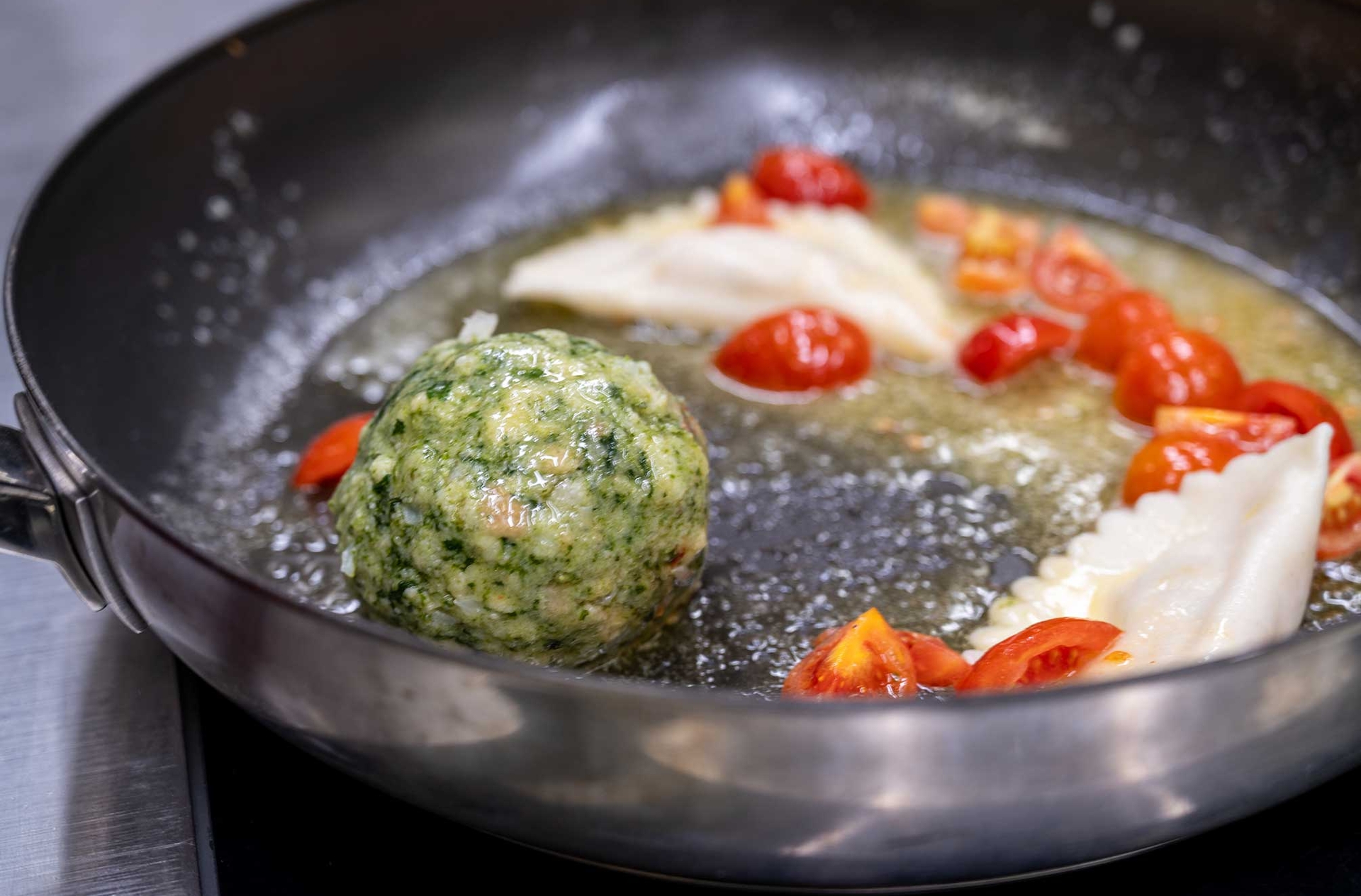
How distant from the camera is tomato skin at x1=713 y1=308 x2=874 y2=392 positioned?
199 cm

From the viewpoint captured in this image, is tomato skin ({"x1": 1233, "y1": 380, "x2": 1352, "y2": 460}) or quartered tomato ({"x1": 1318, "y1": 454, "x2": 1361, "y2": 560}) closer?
quartered tomato ({"x1": 1318, "y1": 454, "x2": 1361, "y2": 560})

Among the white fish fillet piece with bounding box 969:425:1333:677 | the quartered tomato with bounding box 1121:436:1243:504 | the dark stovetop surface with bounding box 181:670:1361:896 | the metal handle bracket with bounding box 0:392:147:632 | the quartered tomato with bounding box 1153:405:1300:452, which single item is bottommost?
the dark stovetop surface with bounding box 181:670:1361:896

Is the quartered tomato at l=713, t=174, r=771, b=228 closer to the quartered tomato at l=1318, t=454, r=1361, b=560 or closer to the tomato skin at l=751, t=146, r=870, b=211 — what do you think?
the tomato skin at l=751, t=146, r=870, b=211

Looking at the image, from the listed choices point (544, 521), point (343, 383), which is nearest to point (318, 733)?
point (544, 521)

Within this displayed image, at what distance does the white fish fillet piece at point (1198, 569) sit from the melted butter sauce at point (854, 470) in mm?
72

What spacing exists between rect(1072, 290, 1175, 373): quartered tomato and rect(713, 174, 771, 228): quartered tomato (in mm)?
593

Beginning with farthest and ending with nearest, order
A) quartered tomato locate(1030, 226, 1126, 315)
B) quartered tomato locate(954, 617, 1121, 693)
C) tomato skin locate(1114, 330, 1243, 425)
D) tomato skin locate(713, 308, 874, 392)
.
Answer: quartered tomato locate(1030, 226, 1126, 315) < tomato skin locate(713, 308, 874, 392) < tomato skin locate(1114, 330, 1243, 425) < quartered tomato locate(954, 617, 1121, 693)

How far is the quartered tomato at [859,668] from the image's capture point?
1366 millimetres

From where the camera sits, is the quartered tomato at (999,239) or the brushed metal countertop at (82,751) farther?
the quartered tomato at (999,239)

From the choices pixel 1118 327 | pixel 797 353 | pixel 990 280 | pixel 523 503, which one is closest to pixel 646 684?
pixel 523 503

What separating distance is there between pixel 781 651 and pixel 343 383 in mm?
857

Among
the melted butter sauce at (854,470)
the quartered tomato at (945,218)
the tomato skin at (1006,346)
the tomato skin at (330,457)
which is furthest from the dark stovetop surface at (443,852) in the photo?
the quartered tomato at (945,218)

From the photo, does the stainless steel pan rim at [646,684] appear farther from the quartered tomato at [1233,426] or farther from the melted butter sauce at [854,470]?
the quartered tomato at [1233,426]

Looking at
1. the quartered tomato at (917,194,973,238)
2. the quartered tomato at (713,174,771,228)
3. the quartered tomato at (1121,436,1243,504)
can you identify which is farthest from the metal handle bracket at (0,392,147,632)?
the quartered tomato at (917,194,973,238)
